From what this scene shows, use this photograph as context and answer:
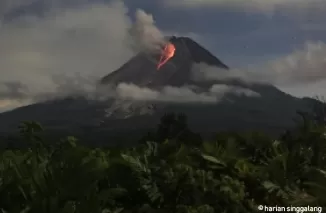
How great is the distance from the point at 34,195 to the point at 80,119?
734cm

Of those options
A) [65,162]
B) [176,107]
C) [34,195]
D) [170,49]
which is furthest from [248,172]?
[176,107]

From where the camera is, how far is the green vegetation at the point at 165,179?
86.2 inches

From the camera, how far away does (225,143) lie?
3254mm

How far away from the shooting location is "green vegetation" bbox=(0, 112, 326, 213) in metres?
2.19

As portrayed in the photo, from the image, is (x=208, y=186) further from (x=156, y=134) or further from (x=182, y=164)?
(x=156, y=134)

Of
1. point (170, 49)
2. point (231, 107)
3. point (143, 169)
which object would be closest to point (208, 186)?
point (143, 169)

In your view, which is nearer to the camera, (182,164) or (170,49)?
(182,164)

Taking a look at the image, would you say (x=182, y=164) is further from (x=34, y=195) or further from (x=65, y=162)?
(x=34, y=195)

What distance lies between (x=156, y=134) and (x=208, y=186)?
2946 mm

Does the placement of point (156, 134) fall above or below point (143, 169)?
above

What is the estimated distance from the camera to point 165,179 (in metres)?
2.54

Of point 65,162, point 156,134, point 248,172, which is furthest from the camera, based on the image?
point 156,134

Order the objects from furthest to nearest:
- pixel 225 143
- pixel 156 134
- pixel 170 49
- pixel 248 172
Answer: pixel 170 49
pixel 156 134
pixel 225 143
pixel 248 172

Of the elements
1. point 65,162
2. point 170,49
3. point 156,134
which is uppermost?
point 170,49
